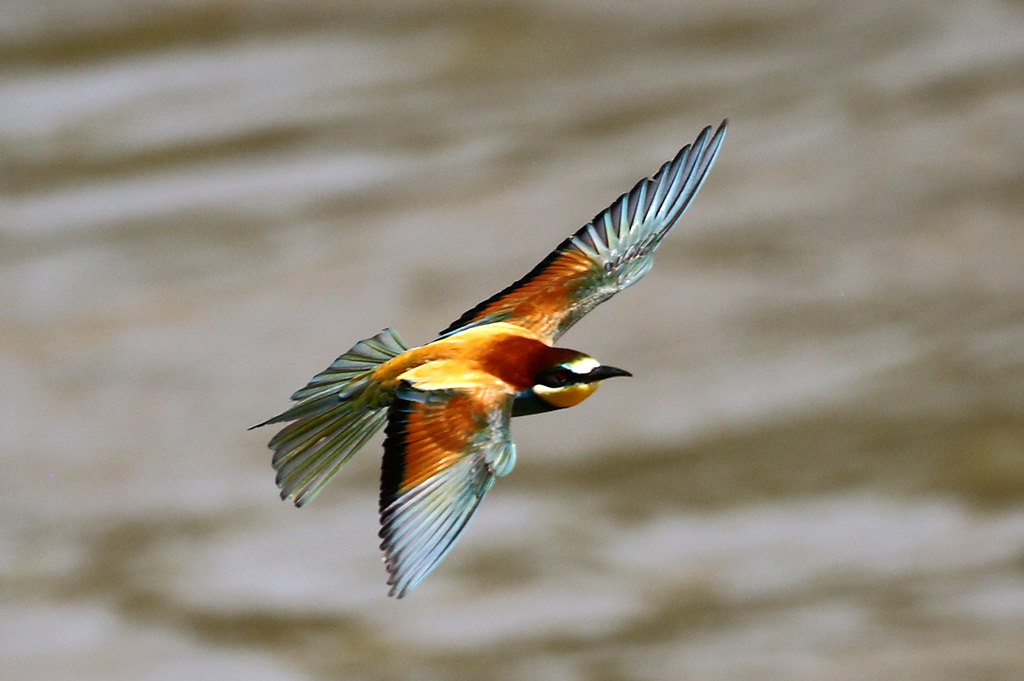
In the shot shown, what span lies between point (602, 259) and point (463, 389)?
0.35m

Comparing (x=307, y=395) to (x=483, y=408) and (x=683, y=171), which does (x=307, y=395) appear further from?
(x=683, y=171)

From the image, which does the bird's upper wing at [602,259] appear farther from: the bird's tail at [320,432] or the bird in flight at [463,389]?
the bird's tail at [320,432]

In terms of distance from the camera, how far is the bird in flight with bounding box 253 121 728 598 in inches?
61.9

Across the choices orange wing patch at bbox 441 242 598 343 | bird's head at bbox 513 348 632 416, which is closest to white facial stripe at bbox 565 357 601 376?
bird's head at bbox 513 348 632 416

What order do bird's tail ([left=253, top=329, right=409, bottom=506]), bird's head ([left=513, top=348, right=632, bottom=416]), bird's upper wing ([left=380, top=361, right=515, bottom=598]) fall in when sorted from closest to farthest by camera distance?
bird's upper wing ([left=380, top=361, right=515, bottom=598]), bird's head ([left=513, top=348, right=632, bottom=416]), bird's tail ([left=253, top=329, right=409, bottom=506])

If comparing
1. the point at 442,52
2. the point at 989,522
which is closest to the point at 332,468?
the point at 989,522

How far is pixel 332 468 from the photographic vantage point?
1812 mm

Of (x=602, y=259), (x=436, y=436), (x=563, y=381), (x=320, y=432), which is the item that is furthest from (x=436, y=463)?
(x=602, y=259)

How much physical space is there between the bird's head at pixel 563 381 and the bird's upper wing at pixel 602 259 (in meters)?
0.18

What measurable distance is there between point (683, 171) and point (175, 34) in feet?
6.66

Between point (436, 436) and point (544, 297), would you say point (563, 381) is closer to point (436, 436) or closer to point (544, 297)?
point (436, 436)

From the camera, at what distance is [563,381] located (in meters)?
1.66

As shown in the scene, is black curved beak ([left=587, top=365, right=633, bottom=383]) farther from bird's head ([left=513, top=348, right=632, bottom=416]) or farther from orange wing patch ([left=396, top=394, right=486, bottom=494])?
orange wing patch ([left=396, top=394, right=486, bottom=494])

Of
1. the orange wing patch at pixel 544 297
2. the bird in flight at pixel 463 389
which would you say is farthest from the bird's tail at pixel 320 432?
the orange wing patch at pixel 544 297
